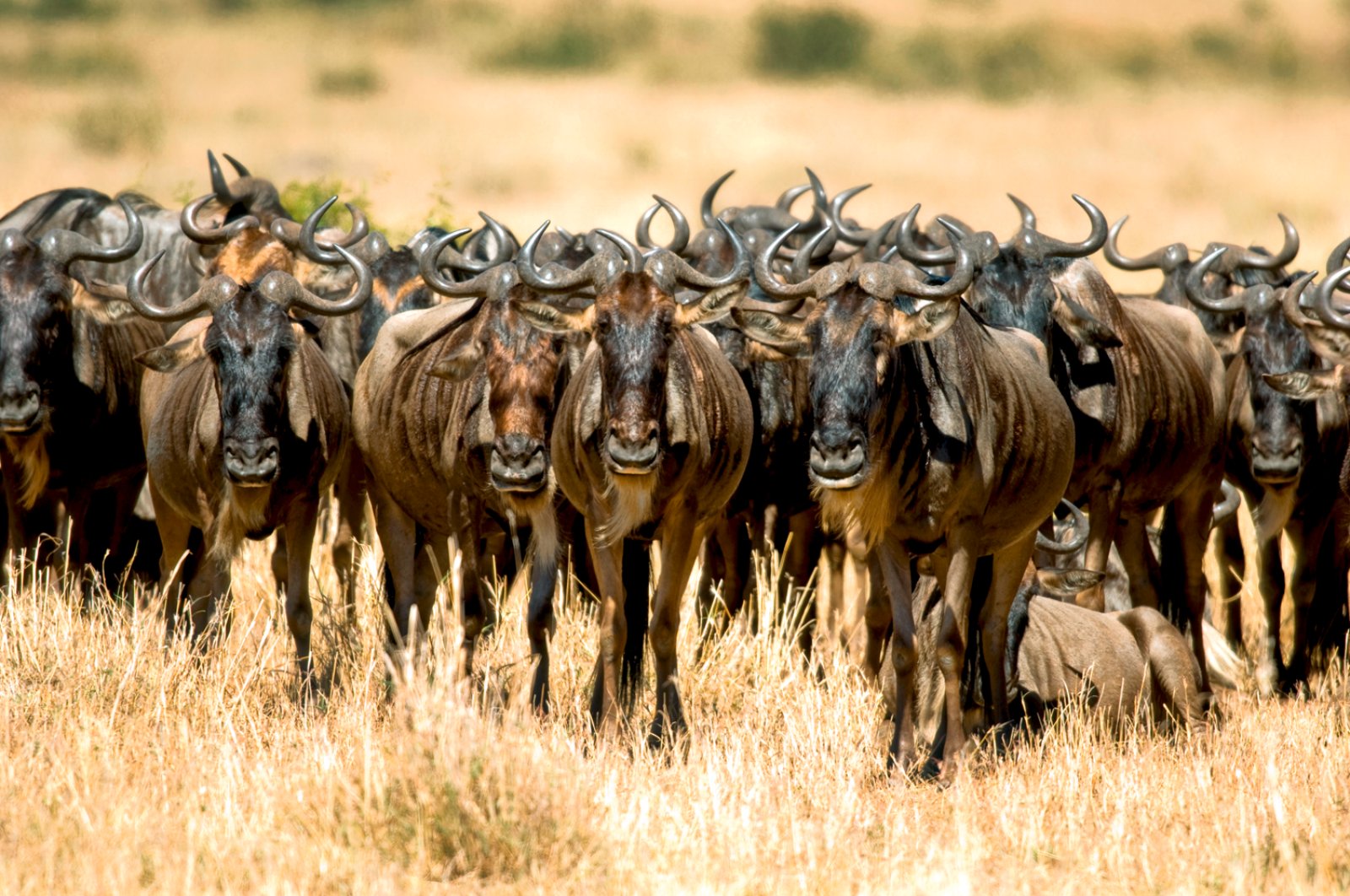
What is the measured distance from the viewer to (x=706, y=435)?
7.50 m

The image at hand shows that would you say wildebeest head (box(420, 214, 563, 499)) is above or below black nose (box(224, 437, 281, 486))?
above

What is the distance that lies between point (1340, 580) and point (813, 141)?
32.4m

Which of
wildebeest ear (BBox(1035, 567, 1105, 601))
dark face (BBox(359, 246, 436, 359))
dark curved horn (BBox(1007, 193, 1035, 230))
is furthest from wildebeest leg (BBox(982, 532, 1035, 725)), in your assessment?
dark face (BBox(359, 246, 436, 359))

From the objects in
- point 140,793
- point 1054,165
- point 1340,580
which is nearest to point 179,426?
point 140,793

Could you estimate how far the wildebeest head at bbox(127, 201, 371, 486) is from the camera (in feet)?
25.1

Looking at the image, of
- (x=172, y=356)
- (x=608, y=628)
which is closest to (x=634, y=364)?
(x=608, y=628)

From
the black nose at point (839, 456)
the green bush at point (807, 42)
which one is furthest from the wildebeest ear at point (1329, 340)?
the green bush at point (807, 42)

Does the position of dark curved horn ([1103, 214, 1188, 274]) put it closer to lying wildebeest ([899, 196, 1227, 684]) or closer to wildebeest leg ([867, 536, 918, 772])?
lying wildebeest ([899, 196, 1227, 684])

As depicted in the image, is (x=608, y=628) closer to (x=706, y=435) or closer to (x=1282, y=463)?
(x=706, y=435)

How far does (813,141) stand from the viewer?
41375mm

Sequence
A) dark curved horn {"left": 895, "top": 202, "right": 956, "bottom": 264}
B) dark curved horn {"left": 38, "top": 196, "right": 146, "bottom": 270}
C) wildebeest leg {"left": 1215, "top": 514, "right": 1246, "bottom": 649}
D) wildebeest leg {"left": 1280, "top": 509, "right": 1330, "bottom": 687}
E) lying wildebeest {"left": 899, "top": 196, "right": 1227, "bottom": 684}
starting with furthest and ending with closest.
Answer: wildebeest leg {"left": 1215, "top": 514, "right": 1246, "bottom": 649} → wildebeest leg {"left": 1280, "top": 509, "right": 1330, "bottom": 687} → dark curved horn {"left": 38, "top": 196, "right": 146, "bottom": 270} → lying wildebeest {"left": 899, "top": 196, "right": 1227, "bottom": 684} → dark curved horn {"left": 895, "top": 202, "right": 956, "bottom": 264}

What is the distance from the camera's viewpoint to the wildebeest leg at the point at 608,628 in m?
7.49

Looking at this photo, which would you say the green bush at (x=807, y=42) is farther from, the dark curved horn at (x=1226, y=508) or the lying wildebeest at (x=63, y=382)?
the lying wildebeest at (x=63, y=382)

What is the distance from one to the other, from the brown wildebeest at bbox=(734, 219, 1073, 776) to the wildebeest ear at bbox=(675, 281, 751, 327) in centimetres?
8
